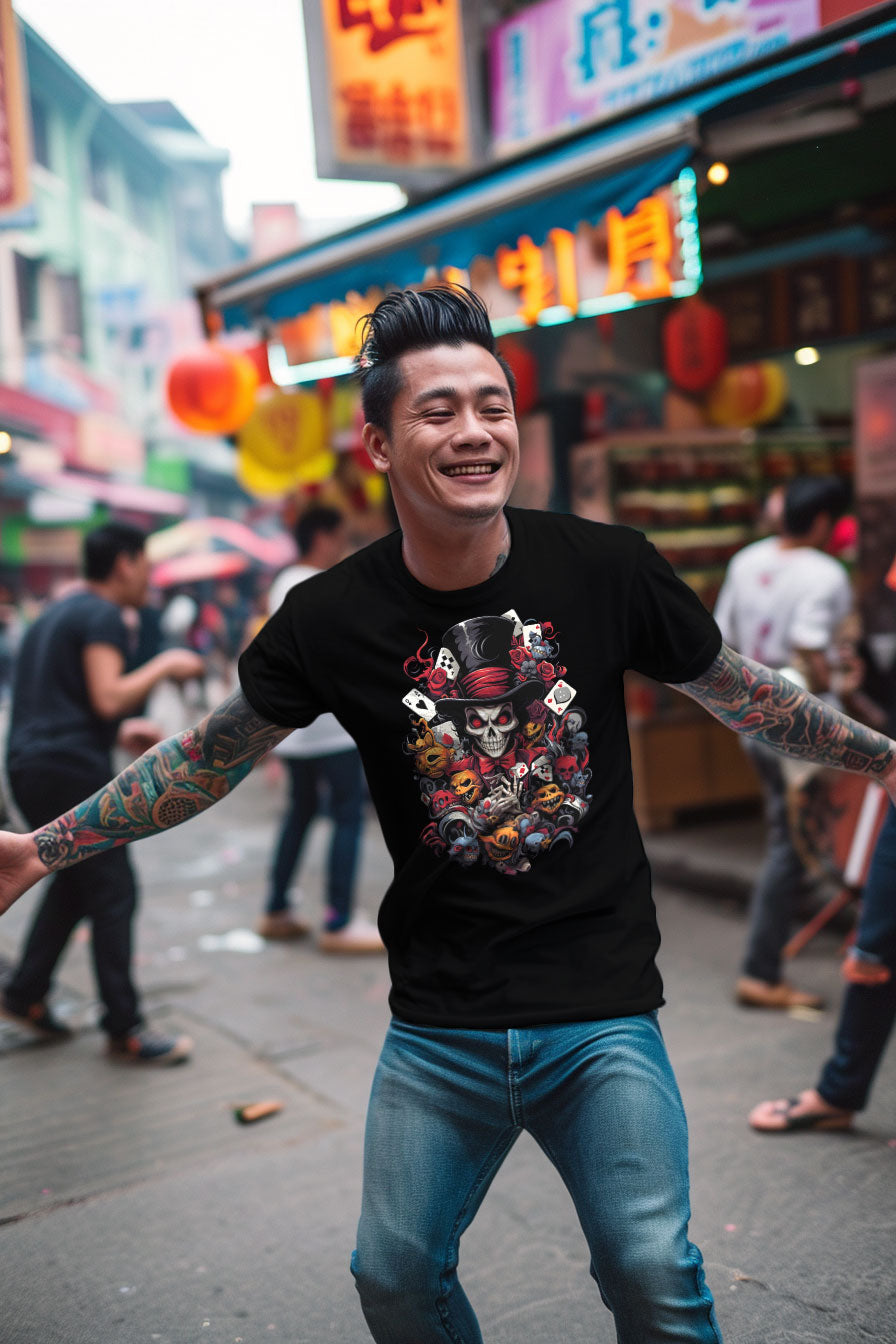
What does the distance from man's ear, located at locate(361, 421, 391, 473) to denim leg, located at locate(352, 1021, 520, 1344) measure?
0.96 metres

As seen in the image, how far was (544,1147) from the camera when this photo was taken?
2.06 meters

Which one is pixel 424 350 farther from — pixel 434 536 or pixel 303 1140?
pixel 303 1140

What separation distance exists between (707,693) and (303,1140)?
7.95 ft

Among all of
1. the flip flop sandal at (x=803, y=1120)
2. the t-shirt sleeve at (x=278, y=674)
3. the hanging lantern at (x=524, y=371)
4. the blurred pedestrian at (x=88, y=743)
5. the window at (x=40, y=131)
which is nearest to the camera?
the t-shirt sleeve at (x=278, y=674)

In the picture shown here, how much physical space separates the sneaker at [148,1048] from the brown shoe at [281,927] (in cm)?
161

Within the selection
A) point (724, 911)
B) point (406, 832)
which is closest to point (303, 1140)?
point (406, 832)

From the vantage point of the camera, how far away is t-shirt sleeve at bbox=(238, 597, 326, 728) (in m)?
2.16

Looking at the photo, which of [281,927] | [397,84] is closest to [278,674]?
[281,927]

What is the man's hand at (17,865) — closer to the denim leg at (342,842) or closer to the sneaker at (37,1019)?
the sneaker at (37,1019)

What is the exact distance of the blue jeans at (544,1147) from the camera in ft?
6.00

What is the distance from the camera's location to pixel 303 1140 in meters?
3.96

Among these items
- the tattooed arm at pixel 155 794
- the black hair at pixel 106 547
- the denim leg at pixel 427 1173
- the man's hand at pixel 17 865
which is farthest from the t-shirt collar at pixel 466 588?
the black hair at pixel 106 547

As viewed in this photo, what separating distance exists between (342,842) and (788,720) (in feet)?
13.4

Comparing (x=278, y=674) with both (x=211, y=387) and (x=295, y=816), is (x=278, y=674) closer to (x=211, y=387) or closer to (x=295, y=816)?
(x=295, y=816)
